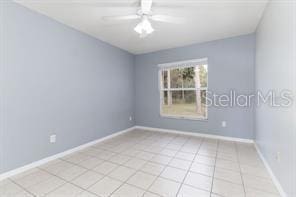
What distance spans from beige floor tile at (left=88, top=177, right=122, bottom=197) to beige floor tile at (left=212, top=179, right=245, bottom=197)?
1.17m

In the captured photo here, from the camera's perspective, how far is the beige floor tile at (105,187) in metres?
1.70

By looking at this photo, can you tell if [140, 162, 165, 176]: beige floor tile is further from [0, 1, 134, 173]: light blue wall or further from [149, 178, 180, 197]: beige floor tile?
[0, 1, 134, 173]: light blue wall

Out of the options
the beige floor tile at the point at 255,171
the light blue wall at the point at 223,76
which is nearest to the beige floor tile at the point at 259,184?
the beige floor tile at the point at 255,171

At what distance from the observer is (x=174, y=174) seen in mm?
2070

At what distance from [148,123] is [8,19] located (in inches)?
146

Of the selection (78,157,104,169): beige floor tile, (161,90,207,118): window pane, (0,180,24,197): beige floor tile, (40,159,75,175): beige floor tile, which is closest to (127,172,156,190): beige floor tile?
(78,157,104,169): beige floor tile

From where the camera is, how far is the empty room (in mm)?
1755

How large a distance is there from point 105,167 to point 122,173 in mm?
338

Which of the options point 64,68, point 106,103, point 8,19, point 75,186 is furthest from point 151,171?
point 8,19

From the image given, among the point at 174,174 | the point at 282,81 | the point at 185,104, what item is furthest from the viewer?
the point at 185,104

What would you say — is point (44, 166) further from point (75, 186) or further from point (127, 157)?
point (127, 157)

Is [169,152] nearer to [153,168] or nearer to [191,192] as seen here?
[153,168]

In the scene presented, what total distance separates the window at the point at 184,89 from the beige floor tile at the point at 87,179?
2.64 meters

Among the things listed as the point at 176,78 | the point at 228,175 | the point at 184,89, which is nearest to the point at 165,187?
the point at 228,175
